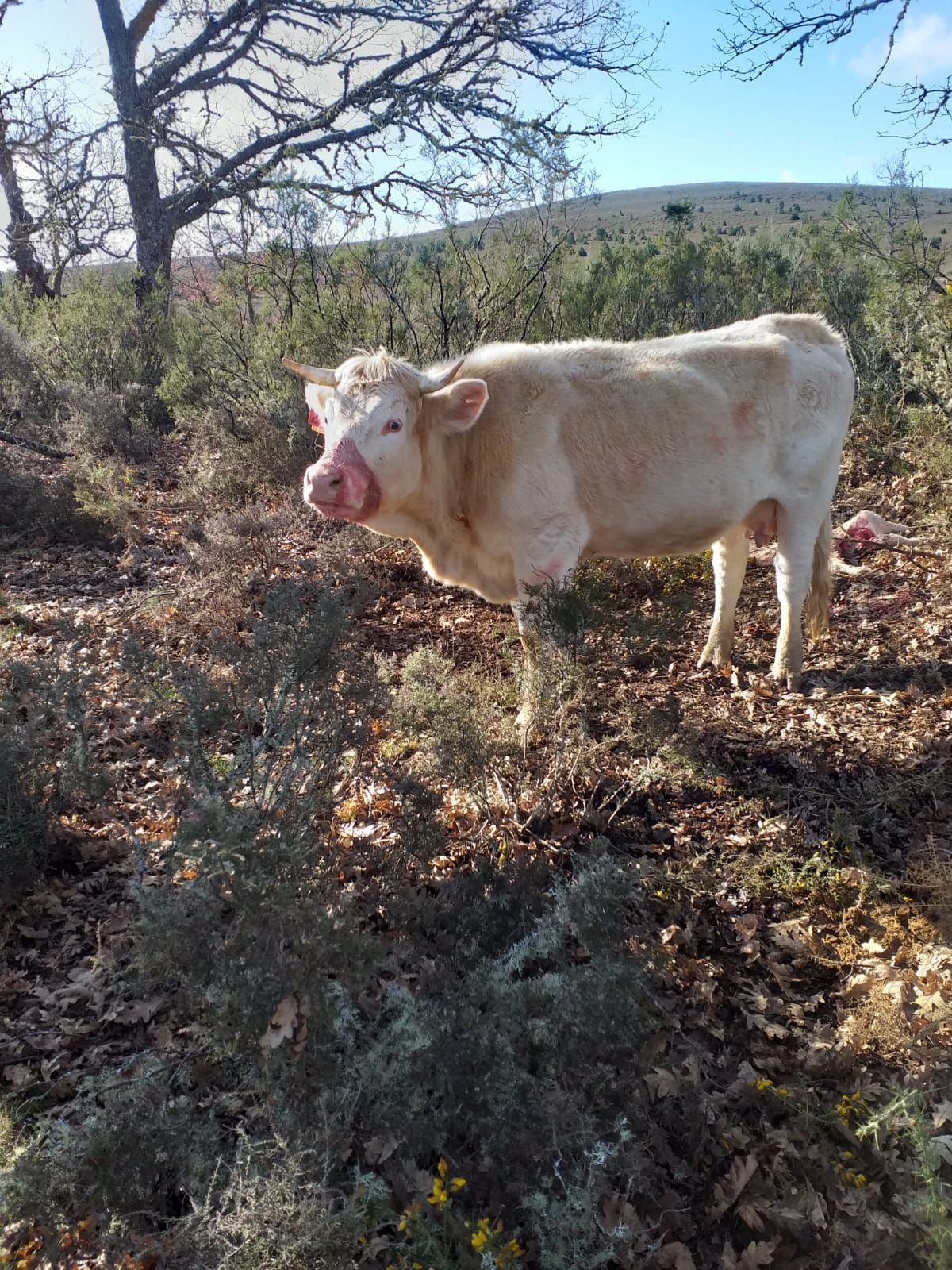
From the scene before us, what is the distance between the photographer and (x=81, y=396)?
11.5 m

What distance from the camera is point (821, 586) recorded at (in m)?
6.17

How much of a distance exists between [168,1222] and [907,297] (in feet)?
37.3

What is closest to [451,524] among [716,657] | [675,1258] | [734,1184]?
[716,657]

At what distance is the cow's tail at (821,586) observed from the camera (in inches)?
240

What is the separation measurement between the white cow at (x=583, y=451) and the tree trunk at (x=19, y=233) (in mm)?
16468

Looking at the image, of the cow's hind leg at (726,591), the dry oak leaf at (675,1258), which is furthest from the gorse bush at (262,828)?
the cow's hind leg at (726,591)

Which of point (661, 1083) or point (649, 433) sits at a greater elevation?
point (649, 433)

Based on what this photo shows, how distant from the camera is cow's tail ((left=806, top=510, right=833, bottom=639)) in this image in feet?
20.0

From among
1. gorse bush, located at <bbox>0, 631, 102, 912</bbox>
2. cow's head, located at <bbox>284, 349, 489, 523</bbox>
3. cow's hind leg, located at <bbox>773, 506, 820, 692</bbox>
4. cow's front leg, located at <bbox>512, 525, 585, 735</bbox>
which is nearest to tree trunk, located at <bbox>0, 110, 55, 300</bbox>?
cow's head, located at <bbox>284, 349, 489, 523</bbox>

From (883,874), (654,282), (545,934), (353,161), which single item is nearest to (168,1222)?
(545,934)

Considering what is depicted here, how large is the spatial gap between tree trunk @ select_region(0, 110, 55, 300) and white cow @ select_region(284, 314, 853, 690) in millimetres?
16468

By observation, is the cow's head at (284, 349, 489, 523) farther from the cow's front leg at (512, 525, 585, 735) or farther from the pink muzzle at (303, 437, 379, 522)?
the cow's front leg at (512, 525, 585, 735)

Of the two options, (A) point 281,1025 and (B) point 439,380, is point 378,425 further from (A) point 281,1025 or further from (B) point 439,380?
(A) point 281,1025

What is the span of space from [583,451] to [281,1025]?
3.80 meters
